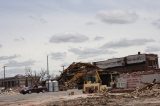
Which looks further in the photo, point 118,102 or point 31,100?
point 31,100

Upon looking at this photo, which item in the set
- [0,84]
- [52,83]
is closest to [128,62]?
[52,83]

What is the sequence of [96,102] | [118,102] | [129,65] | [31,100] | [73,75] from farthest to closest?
[129,65] < [73,75] < [31,100] < [96,102] < [118,102]

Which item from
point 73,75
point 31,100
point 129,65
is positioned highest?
point 129,65

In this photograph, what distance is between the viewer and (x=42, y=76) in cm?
15175

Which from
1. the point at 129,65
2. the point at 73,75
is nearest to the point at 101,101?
the point at 73,75

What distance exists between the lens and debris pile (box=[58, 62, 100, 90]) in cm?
7828

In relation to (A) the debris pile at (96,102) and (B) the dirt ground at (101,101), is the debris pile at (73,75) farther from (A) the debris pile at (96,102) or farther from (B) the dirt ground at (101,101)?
(A) the debris pile at (96,102)

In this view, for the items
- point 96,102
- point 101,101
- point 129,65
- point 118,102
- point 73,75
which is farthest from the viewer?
point 129,65

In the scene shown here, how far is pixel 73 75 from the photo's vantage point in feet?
267

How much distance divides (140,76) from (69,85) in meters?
30.5

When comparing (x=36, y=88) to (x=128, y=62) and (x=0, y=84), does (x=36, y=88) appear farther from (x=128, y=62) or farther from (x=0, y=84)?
(x=0, y=84)

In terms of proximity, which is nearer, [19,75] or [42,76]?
[42,76]

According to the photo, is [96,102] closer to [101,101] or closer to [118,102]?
[101,101]

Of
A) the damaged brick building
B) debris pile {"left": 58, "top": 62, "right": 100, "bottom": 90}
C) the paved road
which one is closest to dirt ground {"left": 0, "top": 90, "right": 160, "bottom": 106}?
the paved road
